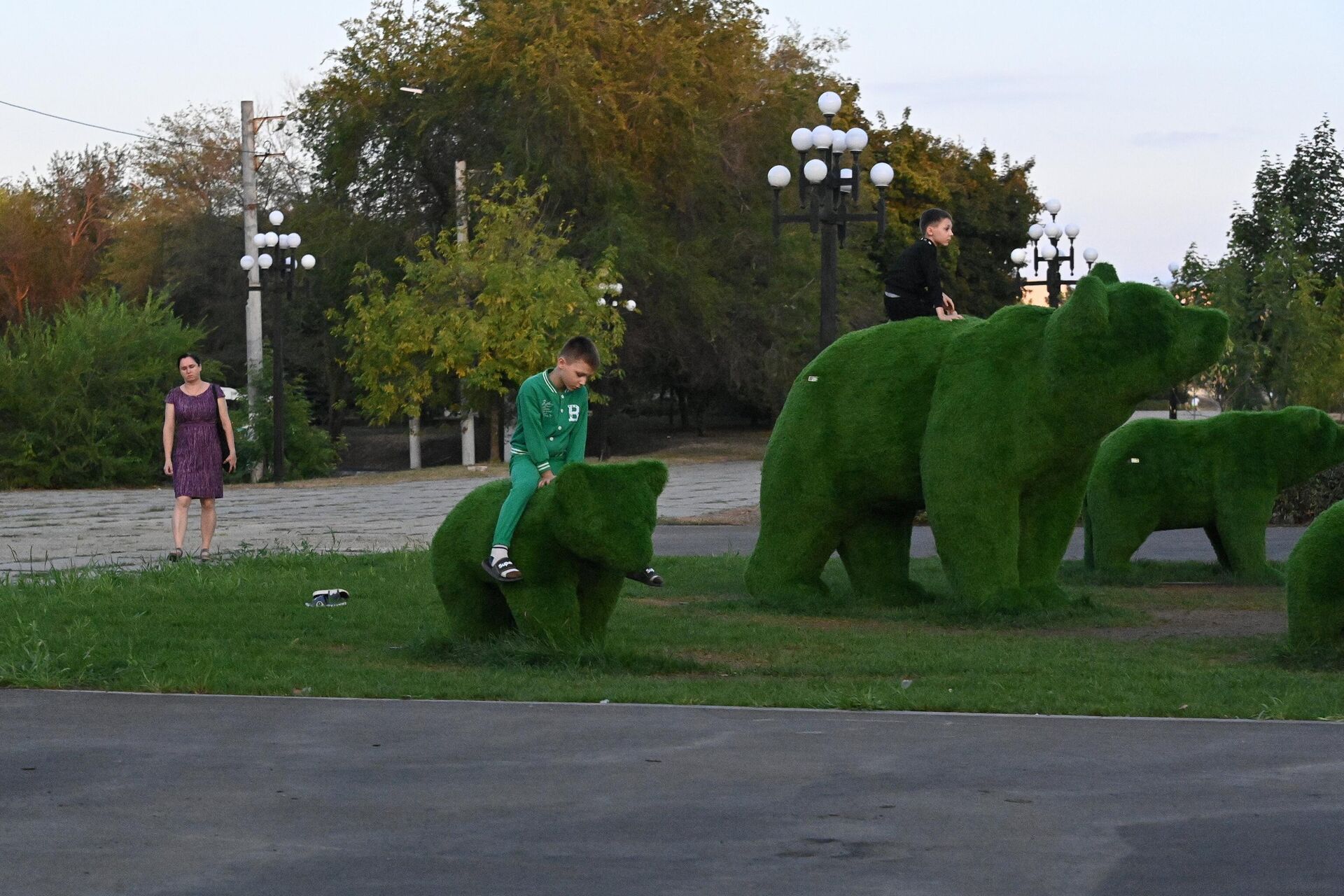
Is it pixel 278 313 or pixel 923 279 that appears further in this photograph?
pixel 278 313

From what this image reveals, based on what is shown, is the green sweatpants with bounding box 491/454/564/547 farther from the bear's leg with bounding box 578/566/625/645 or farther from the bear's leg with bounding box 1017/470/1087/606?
the bear's leg with bounding box 1017/470/1087/606

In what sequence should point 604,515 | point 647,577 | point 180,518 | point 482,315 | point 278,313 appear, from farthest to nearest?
point 482,315 → point 278,313 → point 180,518 → point 647,577 → point 604,515

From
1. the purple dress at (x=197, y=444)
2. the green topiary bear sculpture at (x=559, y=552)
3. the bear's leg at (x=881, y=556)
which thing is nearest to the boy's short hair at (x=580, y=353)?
the green topiary bear sculpture at (x=559, y=552)

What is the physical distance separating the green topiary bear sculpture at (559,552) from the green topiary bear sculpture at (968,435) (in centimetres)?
273

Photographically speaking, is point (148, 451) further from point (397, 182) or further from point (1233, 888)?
point (1233, 888)

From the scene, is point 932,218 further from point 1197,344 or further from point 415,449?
point 415,449

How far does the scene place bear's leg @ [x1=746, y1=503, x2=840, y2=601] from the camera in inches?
464

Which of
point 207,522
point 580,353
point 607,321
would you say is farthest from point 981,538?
point 607,321

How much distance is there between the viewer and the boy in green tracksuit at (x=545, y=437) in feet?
28.7

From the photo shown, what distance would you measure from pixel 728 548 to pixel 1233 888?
12.1 meters

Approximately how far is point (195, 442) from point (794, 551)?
5771 mm

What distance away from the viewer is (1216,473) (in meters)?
13.0

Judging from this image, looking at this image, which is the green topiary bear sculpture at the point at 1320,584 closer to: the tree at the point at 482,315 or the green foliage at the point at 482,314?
the green foliage at the point at 482,314

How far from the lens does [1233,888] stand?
4820 millimetres
